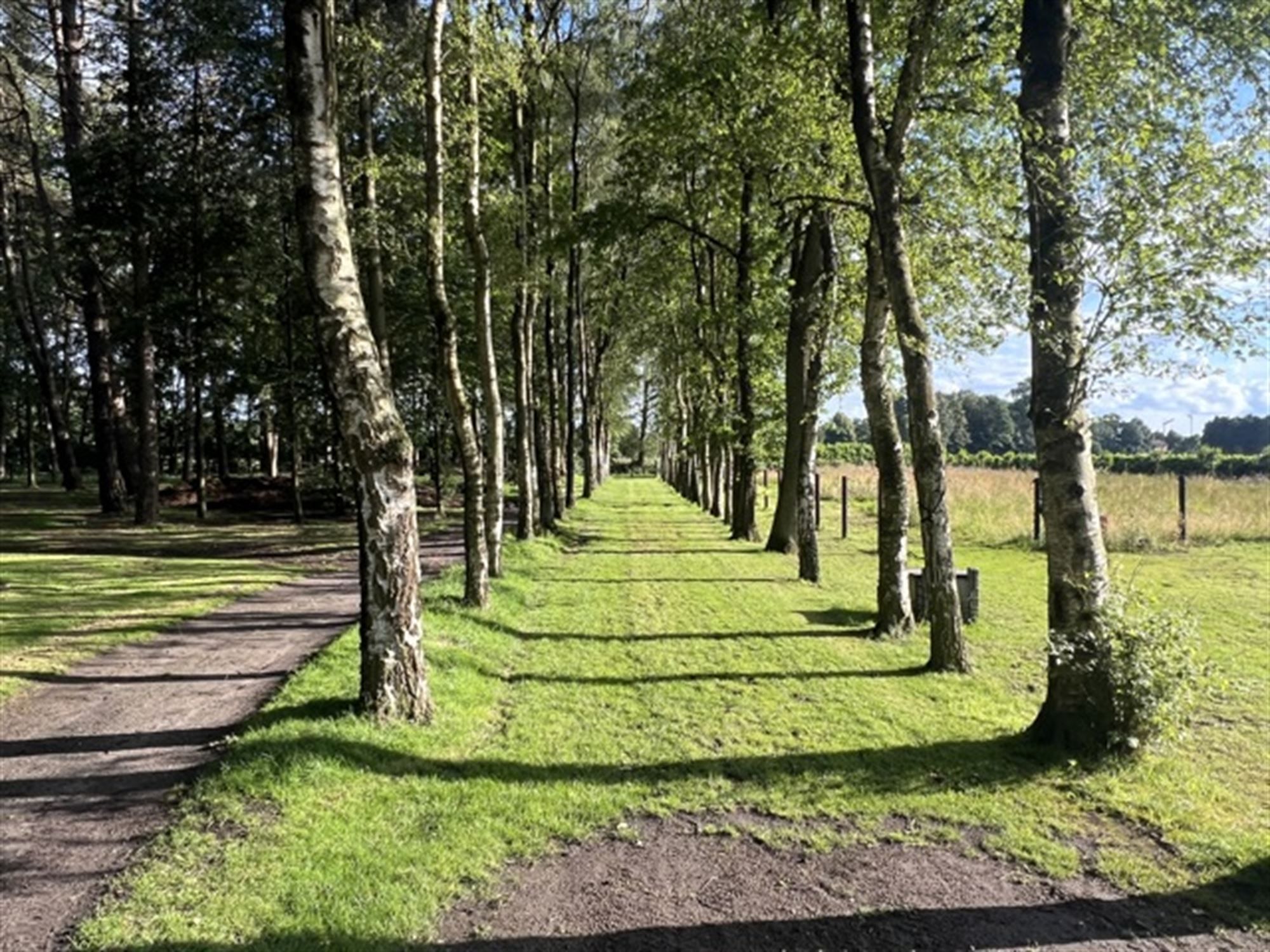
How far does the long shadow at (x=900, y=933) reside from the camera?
3.26 metres

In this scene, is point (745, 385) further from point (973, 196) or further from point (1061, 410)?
point (1061, 410)

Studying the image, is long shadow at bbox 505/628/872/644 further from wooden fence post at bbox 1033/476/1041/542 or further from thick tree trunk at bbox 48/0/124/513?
thick tree trunk at bbox 48/0/124/513

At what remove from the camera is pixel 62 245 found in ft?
62.6

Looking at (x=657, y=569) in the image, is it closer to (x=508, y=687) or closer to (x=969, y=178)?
(x=508, y=687)

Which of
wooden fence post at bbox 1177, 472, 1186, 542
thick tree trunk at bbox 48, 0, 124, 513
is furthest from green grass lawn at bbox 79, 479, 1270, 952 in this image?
thick tree trunk at bbox 48, 0, 124, 513

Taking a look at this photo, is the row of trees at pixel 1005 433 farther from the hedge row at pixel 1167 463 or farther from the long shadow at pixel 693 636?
the long shadow at pixel 693 636

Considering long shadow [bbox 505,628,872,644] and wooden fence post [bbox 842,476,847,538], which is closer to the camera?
long shadow [bbox 505,628,872,644]

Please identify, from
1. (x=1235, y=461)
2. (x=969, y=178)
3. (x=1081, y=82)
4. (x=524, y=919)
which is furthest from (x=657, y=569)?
(x=1235, y=461)

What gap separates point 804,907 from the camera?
3.65 m

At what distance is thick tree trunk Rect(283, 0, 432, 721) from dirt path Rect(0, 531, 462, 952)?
1.25m

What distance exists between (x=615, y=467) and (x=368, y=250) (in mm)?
76656

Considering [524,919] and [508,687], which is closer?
[524,919]

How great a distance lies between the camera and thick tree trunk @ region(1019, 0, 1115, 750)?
5258 millimetres

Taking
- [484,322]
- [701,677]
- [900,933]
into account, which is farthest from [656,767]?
[484,322]
